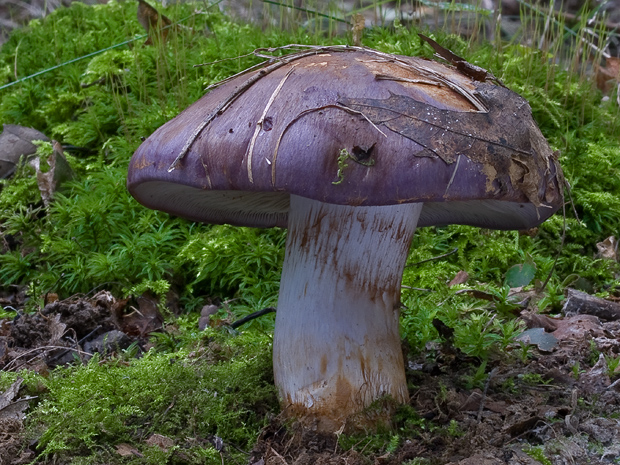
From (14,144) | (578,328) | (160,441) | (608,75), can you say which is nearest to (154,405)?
(160,441)

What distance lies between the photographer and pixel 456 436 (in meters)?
1.80

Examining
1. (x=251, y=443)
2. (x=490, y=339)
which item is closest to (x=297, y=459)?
(x=251, y=443)

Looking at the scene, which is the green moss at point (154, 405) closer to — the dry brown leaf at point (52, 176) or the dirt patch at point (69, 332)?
the dirt patch at point (69, 332)

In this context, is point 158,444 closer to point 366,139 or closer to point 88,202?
point 366,139

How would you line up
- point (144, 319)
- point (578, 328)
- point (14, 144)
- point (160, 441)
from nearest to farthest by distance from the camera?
point (160, 441)
point (578, 328)
point (144, 319)
point (14, 144)

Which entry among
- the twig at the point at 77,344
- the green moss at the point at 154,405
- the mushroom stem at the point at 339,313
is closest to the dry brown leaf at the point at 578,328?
the mushroom stem at the point at 339,313

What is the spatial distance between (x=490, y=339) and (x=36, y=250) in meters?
2.66

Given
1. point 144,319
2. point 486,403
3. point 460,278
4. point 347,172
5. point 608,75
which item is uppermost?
point 347,172

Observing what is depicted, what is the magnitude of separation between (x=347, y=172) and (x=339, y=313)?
57cm

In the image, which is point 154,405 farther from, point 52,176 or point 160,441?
point 52,176

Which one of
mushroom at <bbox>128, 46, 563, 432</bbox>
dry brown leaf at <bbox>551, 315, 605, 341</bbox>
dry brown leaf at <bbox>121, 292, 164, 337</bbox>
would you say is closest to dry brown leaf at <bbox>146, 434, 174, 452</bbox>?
mushroom at <bbox>128, 46, 563, 432</bbox>

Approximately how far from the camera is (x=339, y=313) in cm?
186

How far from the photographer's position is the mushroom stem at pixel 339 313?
1854 mm

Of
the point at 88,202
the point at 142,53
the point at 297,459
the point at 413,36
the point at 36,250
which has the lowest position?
the point at 36,250
